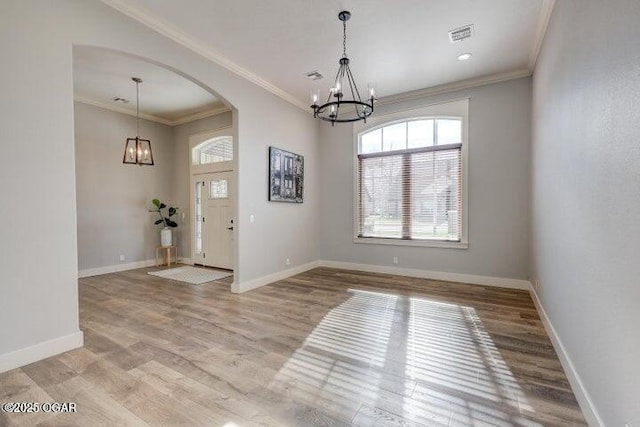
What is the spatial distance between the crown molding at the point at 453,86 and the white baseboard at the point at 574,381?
3.51 meters

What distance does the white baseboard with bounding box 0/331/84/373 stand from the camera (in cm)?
217

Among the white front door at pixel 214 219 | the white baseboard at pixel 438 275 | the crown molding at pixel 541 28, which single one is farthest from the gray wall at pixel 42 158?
the white baseboard at pixel 438 275

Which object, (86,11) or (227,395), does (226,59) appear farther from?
(227,395)

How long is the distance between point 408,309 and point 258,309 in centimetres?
189

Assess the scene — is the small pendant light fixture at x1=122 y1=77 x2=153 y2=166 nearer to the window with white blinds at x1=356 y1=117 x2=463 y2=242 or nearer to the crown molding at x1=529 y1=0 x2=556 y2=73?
the window with white blinds at x1=356 y1=117 x2=463 y2=242

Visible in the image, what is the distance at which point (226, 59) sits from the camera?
3.95 meters

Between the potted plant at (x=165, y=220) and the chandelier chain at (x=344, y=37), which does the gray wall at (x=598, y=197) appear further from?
the potted plant at (x=165, y=220)

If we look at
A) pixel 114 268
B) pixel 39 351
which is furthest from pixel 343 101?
pixel 114 268

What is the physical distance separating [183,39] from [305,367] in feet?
12.6

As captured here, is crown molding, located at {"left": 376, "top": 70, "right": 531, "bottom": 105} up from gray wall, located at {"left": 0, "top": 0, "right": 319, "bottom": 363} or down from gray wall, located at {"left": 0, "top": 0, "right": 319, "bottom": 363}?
up

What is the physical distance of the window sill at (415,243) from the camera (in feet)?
15.8

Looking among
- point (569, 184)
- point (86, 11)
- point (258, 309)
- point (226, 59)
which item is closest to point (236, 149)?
point (226, 59)

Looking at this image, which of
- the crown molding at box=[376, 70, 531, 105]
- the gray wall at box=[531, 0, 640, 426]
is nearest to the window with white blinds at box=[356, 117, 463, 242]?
the crown molding at box=[376, 70, 531, 105]

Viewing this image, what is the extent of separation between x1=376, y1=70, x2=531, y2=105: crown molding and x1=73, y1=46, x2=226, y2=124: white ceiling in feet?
11.2
